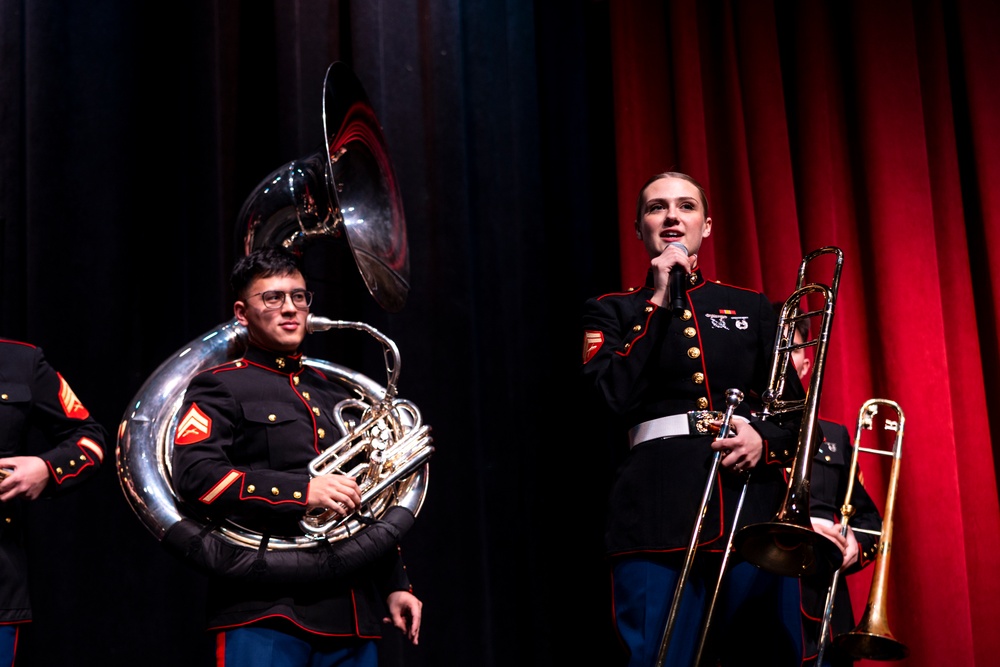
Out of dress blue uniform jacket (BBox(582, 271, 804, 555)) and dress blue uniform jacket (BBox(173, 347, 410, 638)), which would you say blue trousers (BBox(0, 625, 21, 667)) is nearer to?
dress blue uniform jacket (BBox(173, 347, 410, 638))

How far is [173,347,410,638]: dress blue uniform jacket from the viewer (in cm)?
233

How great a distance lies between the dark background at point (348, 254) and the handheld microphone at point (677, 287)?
1.24 meters

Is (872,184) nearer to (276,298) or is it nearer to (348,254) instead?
(348,254)

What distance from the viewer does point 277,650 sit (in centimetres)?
231

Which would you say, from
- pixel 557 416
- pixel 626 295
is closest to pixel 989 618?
pixel 557 416

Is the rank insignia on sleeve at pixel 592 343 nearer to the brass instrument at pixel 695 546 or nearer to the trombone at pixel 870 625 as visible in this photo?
the brass instrument at pixel 695 546

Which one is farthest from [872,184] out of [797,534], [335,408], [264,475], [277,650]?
[277,650]

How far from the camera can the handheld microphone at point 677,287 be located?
8.03ft

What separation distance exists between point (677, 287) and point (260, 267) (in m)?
1.04

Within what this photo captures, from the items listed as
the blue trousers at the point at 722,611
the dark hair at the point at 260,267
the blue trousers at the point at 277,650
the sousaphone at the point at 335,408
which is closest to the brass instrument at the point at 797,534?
the blue trousers at the point at 722,611

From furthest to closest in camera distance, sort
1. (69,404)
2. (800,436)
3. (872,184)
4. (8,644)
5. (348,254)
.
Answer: (872,184)
(348,254)
(69,404)
(800,436)
(8,644)

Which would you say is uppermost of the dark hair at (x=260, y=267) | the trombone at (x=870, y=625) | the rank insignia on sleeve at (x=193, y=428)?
the dark hair at (x=260, y=267)

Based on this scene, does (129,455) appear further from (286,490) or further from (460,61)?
(460,61)

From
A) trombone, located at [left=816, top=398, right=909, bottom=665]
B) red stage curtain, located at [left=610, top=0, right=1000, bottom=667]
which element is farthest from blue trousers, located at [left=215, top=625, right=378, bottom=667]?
red stage curtain, located at [left=610, top=0, right=1000, bottom=667]
